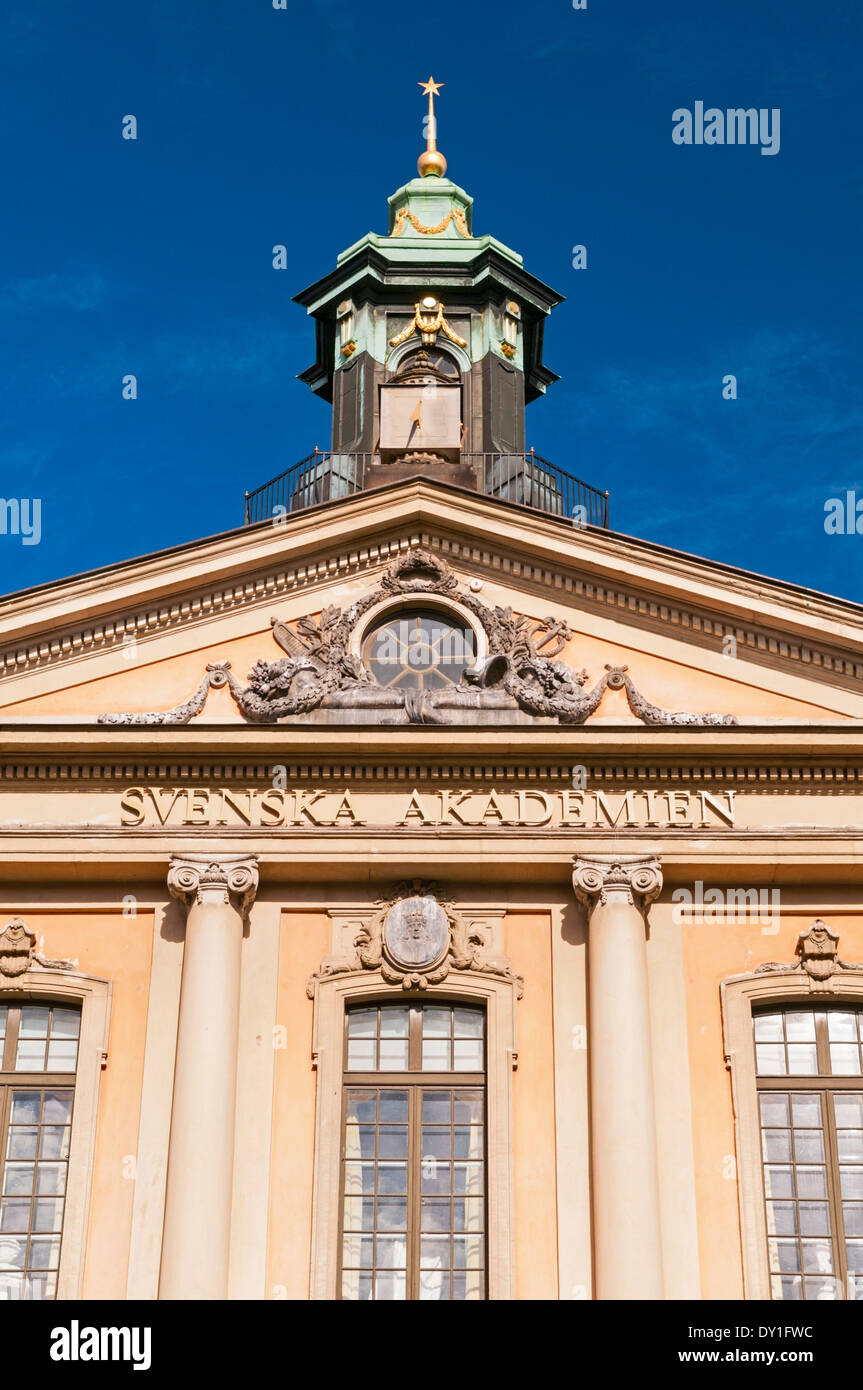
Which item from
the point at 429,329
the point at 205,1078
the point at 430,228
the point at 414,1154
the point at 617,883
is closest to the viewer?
the point at 205,1078

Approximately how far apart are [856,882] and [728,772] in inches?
65.0

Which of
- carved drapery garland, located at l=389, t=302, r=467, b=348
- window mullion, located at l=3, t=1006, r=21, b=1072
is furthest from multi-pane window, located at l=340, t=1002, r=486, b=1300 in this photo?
carved drapery garland, located at l=389, t=302, r=467, b=348

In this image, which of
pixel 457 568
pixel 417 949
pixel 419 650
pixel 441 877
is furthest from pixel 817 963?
pixel 457 568

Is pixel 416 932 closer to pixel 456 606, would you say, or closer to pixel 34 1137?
pixel 456 606

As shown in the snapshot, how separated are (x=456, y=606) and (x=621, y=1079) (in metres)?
5.38

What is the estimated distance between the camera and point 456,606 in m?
21.9

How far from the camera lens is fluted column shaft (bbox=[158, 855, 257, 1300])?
18609mm

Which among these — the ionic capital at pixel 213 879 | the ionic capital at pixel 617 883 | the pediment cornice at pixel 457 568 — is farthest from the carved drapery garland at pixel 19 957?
the ionic capital at pixel 617 883

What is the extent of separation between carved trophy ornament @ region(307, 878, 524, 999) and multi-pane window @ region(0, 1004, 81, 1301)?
250 centimetres

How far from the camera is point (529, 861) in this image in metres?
20.5

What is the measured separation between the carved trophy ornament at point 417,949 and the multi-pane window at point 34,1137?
2504mm
